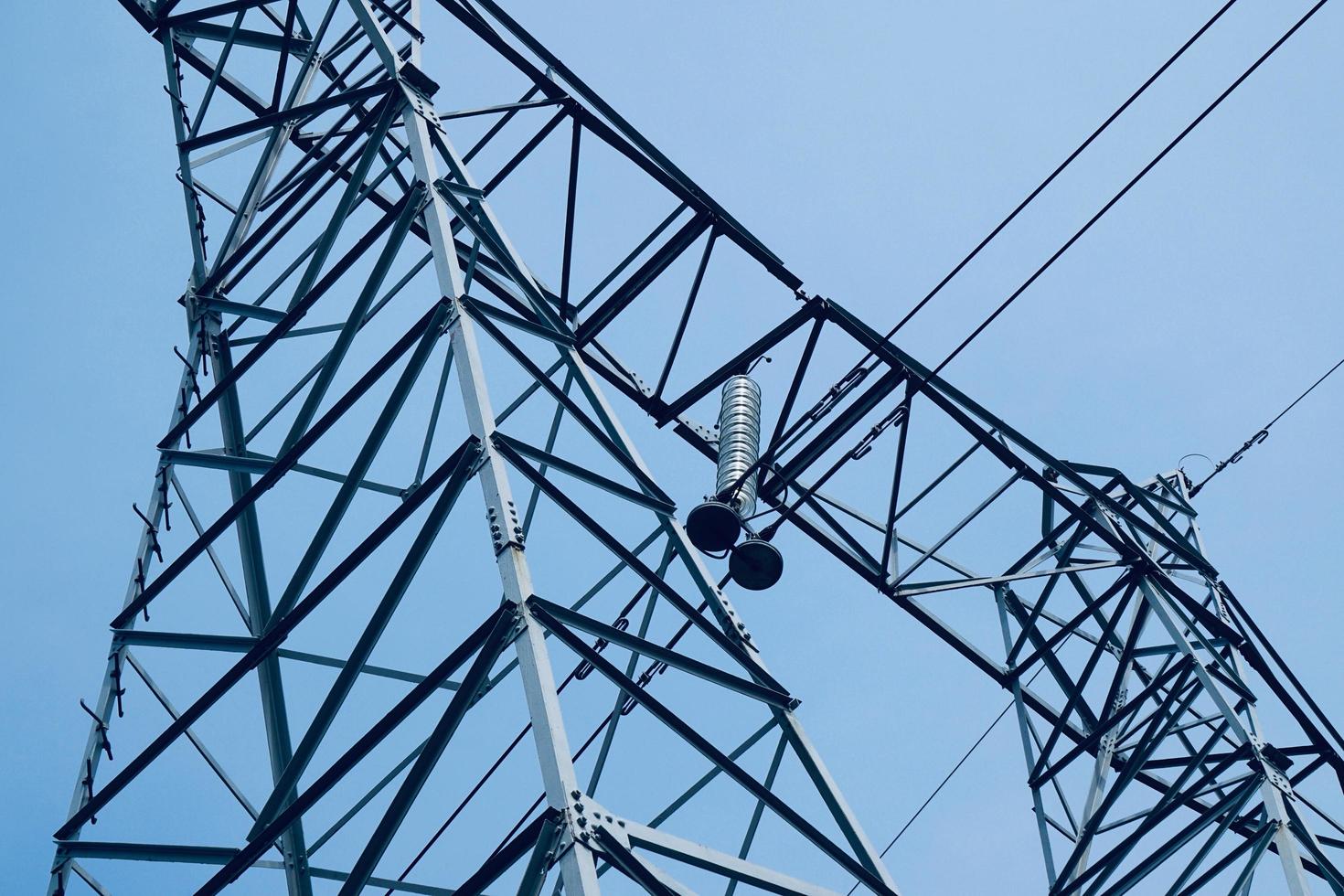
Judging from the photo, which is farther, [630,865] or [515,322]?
[515,322]

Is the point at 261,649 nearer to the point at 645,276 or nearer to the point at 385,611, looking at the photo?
the point at 385,611

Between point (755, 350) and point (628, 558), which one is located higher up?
point (755, 350)

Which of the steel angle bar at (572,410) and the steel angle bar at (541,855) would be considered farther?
the steel angle bar at (572,410)

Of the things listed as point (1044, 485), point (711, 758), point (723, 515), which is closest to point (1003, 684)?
point (1044, 485)

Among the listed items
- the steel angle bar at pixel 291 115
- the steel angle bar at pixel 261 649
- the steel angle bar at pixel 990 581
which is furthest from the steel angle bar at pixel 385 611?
the steel angle bar at pixel 990 581

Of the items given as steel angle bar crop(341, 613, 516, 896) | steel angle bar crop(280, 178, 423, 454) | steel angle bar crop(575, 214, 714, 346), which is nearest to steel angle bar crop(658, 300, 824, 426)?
steel angle bar crop(575, 214, 714, 346)

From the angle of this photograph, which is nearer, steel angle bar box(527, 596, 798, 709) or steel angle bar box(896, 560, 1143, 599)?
steel angle bar box(527, 596, 798, 709)

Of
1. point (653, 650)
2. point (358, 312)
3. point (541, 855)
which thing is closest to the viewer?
point (541, 855)

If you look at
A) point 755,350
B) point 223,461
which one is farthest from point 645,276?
point 223,461

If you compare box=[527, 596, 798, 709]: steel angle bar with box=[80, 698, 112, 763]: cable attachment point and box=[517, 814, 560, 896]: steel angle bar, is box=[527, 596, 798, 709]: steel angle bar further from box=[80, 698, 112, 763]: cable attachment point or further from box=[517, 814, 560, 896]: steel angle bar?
box=[80, 698, 112, 763]: cable attachment point

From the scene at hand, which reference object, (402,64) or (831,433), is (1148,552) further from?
(402,64)

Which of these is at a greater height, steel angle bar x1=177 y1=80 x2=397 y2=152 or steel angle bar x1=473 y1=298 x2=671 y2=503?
steel angle bar x1=177 y1=80 x2=397 y2=152

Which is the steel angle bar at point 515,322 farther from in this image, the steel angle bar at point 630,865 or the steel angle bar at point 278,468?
the steel angle bar at point 630,865

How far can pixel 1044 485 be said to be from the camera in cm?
1444
